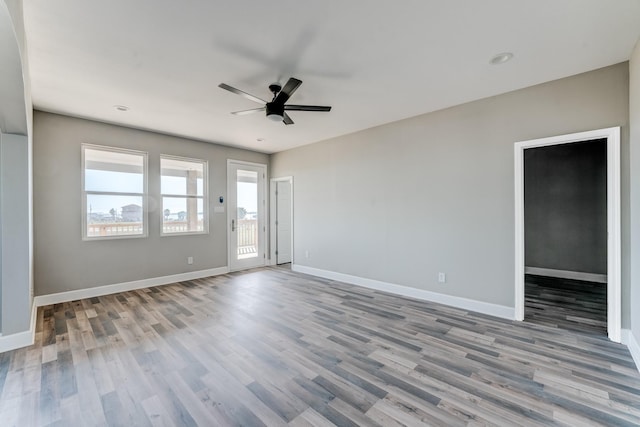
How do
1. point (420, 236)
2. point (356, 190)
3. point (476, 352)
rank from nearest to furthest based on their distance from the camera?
point (476, 352) → point (420, 236) → point (356, 190)

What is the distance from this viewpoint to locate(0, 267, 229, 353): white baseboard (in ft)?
8.90

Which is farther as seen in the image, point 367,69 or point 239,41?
point 367,69

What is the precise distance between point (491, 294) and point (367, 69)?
122 inches

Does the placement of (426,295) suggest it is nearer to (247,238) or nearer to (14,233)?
(247,238)

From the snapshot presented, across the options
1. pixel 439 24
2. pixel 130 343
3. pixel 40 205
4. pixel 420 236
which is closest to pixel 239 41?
pixel 439 24

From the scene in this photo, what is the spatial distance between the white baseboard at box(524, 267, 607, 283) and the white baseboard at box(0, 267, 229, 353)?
253 inches

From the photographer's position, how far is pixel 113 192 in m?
4.61

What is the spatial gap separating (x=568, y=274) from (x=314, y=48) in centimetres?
617

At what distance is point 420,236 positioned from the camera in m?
4.17

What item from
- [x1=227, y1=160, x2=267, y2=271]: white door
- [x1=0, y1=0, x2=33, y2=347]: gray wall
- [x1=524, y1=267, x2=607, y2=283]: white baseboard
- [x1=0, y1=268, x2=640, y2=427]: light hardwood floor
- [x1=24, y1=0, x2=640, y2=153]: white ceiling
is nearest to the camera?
[x1=0, y1=268, x2=640, y2=427]: light hardwood floor

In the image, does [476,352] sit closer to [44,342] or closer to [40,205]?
[44,342]

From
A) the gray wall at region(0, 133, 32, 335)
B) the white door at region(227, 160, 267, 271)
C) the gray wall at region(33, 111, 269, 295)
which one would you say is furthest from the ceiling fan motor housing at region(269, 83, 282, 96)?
the white door at region(227, 160, 267, 271)

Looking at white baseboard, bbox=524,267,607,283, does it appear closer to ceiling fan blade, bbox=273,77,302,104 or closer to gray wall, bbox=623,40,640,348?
gray wall, bbox=623,40,640,348

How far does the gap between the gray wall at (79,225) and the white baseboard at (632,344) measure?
6060 millimetres
